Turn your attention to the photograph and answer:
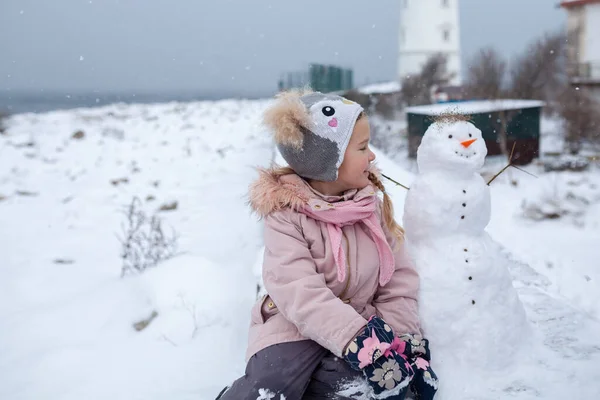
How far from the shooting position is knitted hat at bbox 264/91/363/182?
6.08 feet

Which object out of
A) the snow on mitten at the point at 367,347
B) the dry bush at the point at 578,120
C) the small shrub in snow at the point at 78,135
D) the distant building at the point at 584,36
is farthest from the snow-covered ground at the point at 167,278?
the distant building at the point at 584,36

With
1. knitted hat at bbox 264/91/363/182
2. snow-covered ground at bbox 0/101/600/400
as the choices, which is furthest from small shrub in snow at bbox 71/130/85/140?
knitted hat at bbox 264/91/363/182

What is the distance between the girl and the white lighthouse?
81.5ft

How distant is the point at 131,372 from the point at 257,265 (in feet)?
3.33

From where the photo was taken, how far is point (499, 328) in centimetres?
200

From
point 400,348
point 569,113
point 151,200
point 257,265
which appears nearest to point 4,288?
point 257,265


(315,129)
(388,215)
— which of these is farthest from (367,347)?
(315,129)

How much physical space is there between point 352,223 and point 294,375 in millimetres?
622

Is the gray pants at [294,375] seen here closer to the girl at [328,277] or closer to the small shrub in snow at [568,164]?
the girl at [328,277]

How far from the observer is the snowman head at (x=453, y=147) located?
196cm

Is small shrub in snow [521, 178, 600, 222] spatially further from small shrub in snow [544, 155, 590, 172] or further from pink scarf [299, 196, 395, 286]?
pink scarf [299, 196, 395, 286]

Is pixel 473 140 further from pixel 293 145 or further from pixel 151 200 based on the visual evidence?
pixel 151 200

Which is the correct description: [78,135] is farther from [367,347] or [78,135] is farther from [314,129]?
[367,347]

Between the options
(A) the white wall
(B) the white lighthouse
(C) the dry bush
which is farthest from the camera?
(B) the white lighthouse
